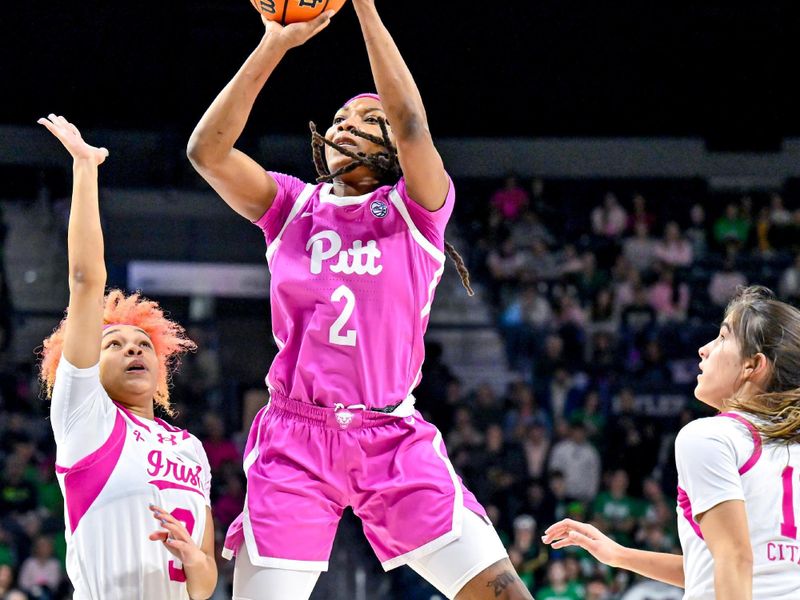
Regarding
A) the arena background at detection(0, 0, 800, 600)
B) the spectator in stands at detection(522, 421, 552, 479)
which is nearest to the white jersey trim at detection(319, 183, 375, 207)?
the arena background at detection(0, 0, 800, 600)

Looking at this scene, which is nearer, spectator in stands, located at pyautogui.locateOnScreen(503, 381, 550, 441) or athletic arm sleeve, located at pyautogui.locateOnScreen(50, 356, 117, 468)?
athletic arm sleeve, located at pyautogui.locateOnScreen(50, 356, 117, 468)

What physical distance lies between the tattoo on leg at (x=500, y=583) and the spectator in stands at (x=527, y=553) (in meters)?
5.43

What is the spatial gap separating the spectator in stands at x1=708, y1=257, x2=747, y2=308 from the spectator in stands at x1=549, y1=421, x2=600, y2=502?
2.57 metres

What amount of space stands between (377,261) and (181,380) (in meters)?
8.33

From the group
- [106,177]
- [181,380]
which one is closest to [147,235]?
[106,177]

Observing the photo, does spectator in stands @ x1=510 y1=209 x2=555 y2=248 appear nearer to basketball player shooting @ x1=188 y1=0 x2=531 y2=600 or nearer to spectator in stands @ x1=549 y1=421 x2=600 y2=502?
spectator in stands @ x1=549 y1=421 x2=600 y2=502

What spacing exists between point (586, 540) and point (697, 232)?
989 centimetres

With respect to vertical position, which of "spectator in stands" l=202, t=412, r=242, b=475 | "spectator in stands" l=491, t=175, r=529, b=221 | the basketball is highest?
"spectator in stands" l=491, t=175, r=529, b=221

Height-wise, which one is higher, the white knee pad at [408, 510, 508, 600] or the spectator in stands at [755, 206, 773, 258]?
the spectator in stands at [755, 206, 773, 258]

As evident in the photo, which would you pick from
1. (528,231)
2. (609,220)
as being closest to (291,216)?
(528,231)

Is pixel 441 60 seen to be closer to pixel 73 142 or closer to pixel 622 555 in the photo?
pixel 73 142

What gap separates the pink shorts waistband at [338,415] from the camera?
340 cm

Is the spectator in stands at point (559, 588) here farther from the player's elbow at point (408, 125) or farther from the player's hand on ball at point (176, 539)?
the player's elbow at point (408, 125)

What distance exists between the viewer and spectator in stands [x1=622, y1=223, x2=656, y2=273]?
12211 millimetres
